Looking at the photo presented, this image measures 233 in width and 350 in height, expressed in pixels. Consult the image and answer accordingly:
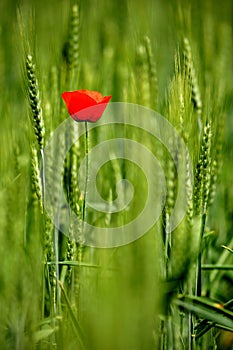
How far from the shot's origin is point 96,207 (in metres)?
0.80

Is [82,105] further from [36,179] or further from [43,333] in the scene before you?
[43,333]

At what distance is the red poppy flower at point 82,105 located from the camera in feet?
2.16

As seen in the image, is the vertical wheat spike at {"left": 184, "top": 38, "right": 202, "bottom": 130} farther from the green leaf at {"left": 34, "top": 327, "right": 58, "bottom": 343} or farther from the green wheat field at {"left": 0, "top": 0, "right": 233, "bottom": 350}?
the green leaf at {"left": 34, "top": 327, "right": 58, "bottom": 343}

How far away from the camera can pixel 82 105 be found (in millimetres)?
658

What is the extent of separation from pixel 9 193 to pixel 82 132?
0.68 ft

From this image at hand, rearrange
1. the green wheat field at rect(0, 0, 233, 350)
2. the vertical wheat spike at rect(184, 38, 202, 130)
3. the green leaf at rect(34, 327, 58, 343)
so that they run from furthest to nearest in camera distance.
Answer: the vertical wheat spike at rect(184, 38, 202, 130)
the green leaf at rect(34, 327, 58, 343)
the green wheat field at rect(0, 0, 233, 350)

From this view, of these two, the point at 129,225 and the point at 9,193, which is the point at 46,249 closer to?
the point at 9,193

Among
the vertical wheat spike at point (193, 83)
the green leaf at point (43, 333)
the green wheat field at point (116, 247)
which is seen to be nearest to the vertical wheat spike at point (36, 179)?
the green wheat field at point (116, 247)

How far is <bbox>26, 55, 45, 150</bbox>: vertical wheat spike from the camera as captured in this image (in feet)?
2.11

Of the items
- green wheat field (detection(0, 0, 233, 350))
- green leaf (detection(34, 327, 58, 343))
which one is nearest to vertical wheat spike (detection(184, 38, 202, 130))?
green wheat field (detection(0, 0, 233, 350))

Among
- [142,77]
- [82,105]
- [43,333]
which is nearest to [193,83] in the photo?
[142,77]

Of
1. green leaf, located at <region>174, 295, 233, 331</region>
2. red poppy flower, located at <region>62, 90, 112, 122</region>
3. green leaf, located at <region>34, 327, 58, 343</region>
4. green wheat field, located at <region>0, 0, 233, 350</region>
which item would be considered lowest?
green leaf, located at <region>34, 327, 58, 343</region>

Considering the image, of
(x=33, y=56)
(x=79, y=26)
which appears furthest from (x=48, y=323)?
(x=79, y=26)

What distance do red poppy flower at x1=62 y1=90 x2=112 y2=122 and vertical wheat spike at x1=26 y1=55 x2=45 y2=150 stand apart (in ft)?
0.10
